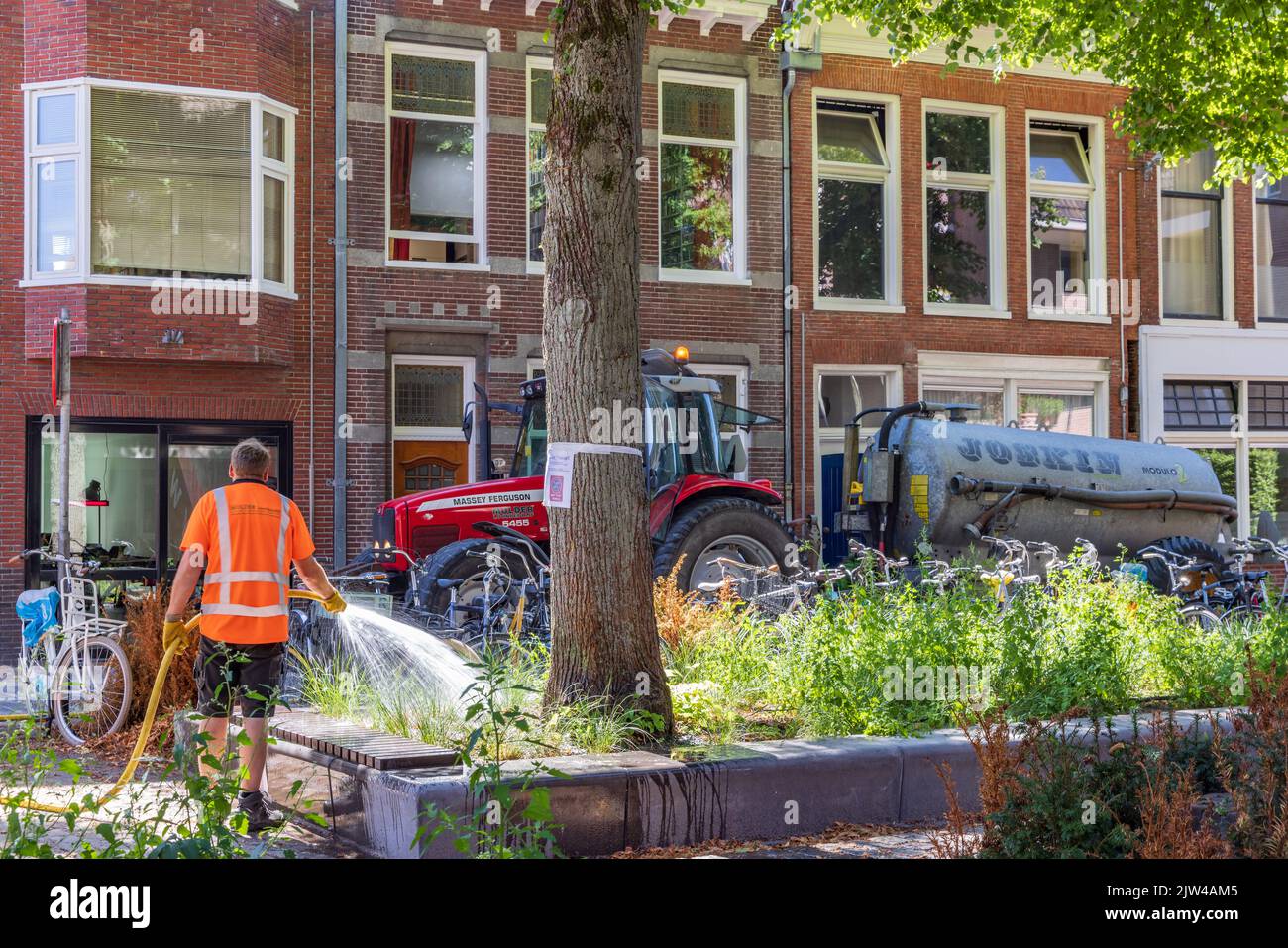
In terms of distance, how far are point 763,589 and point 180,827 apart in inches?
338

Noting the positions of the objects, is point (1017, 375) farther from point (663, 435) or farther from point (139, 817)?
point (139, 817)

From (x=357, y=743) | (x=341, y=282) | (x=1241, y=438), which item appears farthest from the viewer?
(x=1241, y=438)

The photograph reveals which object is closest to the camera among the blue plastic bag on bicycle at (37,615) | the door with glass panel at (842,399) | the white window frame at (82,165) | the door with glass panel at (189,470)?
the blue plastic bag on bicycle at (37,615)

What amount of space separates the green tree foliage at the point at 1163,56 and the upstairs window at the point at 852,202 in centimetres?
692

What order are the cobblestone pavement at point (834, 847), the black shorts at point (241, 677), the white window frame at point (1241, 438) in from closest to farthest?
the cobblestone pavement at point (834, 847) < the black shorts at point (241, 677) < the white window frame at point (1241, 438)

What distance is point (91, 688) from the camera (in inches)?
380

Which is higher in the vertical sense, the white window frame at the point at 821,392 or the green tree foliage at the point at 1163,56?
the green tree foliage at the point at 1163,56

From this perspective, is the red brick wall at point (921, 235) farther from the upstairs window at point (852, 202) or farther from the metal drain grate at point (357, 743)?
the metal drain grate at point (357, 743)

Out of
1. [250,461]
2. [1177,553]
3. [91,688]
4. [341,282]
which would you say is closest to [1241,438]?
[1177,553]

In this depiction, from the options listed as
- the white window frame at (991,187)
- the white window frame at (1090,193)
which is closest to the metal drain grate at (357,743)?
the white window frame at (991,187)

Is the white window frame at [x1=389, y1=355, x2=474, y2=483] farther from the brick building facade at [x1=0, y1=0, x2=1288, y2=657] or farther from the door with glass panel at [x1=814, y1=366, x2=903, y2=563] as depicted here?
the door with glass panel at [x1=814, y1=366, x2=903, y2=563]

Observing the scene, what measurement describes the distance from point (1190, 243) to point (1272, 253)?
1713mm

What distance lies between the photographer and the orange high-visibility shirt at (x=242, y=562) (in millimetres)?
7473
